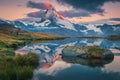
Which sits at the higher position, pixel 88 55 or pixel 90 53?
pixel 90 53

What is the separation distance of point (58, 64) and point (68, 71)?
6.26 metres

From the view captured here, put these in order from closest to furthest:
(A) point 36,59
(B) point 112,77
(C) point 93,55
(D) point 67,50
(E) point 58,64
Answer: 1. (B) point 112,77
2. (A) point 36,59
3. (E) point 58,64
4. (C) point 93,55
5. (D) point 67,50

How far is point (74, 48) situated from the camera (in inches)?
1758

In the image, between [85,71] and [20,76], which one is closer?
[20,76]

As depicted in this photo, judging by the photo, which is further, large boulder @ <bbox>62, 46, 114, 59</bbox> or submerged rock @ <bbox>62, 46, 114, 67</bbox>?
large boulder @ <bbox>62, 46, 114, 59</bbox>

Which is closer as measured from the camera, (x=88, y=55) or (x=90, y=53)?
(x=88, y=55)

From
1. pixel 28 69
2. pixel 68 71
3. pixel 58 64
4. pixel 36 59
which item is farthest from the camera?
pixel 58 64

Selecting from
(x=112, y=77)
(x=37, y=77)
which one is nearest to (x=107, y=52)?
(x=112, y=77)

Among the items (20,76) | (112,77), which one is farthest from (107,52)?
(20,76)

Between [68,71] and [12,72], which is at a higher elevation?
[12,72]

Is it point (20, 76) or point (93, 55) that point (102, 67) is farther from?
point (20, 76)

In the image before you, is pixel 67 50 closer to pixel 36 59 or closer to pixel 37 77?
pixel 36 59

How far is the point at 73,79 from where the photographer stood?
995 inches

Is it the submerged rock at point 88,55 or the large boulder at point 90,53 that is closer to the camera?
the submerged rock at point 88,55
